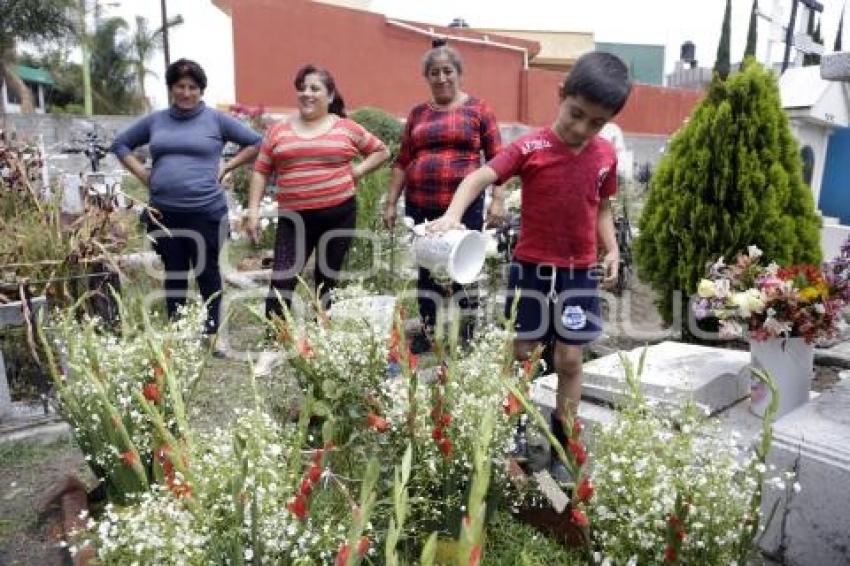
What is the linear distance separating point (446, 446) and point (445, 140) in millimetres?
2001

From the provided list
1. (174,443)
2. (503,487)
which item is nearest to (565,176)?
(503,487)

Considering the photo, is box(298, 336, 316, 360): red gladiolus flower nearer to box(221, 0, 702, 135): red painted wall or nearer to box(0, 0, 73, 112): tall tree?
box(221, 0, 702, 135): red painted wall

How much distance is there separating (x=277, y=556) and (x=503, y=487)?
0.72m

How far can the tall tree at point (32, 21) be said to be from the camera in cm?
1692

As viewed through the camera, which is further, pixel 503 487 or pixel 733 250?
pixel 733 250

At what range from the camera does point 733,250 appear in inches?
149

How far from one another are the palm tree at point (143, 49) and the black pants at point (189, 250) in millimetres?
28661

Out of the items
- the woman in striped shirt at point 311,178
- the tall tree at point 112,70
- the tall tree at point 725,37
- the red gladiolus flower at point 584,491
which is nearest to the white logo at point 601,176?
the red gladiolus flower at point 584,491

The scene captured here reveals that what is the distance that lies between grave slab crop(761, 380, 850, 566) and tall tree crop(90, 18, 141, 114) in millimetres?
31034

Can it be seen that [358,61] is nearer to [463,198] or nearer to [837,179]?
[837,179]

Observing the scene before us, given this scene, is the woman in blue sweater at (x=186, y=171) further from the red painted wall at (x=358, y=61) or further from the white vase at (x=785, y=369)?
the red painted wall at (x=358, y=61)

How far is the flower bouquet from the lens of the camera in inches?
101

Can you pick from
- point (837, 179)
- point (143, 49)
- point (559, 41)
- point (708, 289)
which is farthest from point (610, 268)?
point (143, 49)

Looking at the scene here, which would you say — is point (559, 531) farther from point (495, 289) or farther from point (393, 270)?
point (393, 270)
